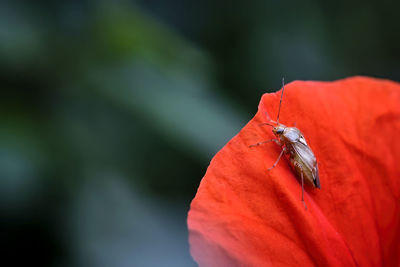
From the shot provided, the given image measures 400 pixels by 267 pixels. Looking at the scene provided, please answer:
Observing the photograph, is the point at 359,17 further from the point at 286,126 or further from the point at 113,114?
the point at 286,126

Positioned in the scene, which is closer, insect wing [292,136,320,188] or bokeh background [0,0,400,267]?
insect wing [292,136,320,188]

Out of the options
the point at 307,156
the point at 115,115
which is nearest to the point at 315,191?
the point at 307,156

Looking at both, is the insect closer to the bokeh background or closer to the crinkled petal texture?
the crinkled petal texture

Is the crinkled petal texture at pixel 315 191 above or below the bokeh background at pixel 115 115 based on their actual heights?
below

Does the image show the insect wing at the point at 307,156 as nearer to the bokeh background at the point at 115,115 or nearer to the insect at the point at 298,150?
the insect at the point at 298,150

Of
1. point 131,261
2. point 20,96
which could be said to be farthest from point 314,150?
point 20,96

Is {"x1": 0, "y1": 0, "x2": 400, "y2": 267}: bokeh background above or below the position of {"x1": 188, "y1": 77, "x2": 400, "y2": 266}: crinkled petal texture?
above

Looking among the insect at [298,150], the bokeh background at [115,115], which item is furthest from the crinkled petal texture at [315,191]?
the bokeh background at [115,115]

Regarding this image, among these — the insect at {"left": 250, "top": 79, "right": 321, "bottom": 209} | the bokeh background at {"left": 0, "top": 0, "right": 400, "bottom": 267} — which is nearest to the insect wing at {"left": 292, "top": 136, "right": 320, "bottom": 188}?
the insect at {"left": 250, "top": 79, "right": 321, "bottom": 209}
